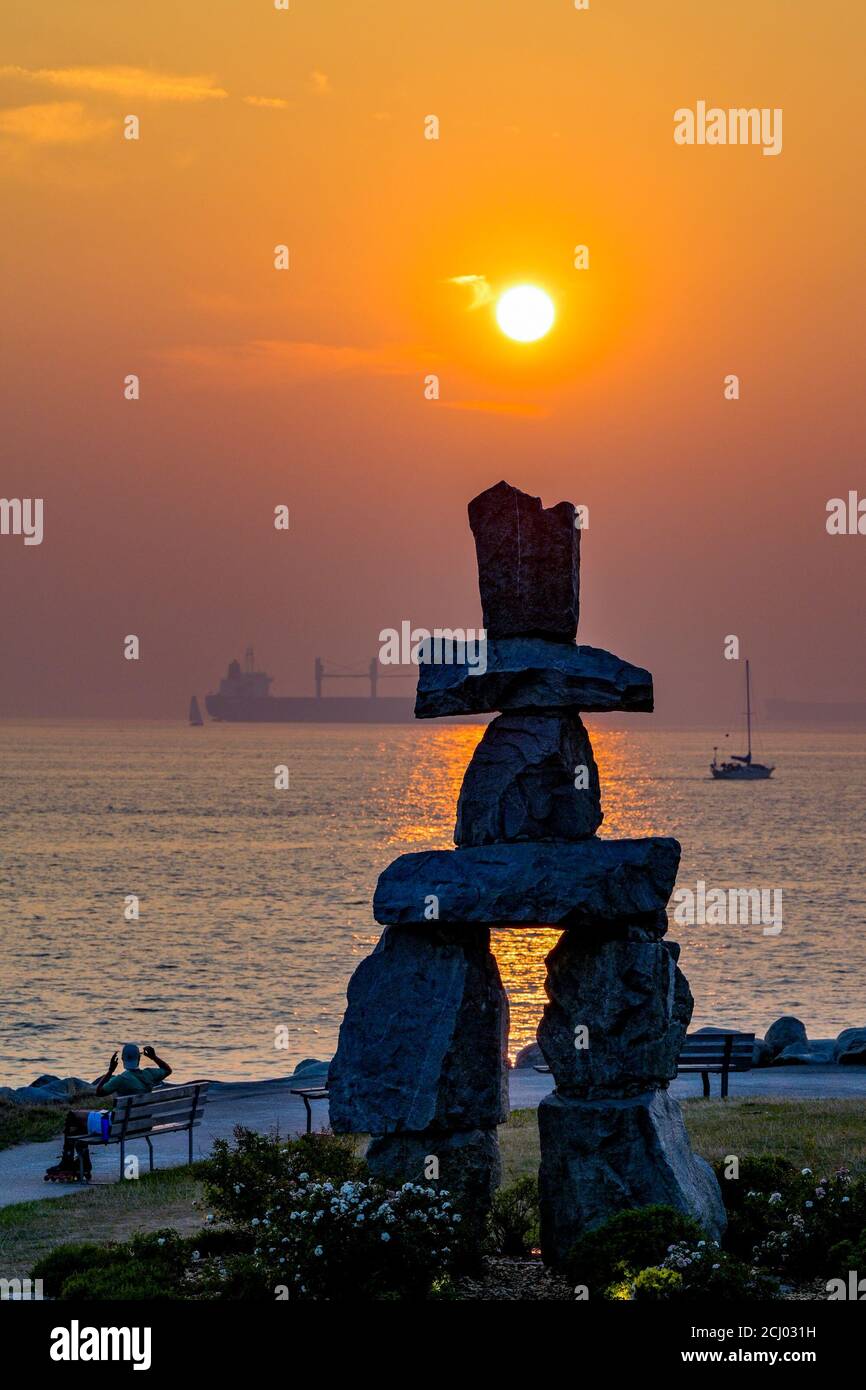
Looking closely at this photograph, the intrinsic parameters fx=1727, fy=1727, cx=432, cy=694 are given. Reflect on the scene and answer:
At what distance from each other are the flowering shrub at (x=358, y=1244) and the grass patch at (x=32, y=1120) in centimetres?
1115

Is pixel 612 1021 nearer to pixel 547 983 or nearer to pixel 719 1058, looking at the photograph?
pixel 547 983

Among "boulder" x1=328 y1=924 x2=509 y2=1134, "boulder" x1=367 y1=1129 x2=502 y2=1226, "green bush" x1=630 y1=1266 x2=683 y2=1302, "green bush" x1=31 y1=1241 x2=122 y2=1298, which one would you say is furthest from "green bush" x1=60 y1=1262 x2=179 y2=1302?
"green bush" x1=630 y1=1266 x2=683 y2=1302

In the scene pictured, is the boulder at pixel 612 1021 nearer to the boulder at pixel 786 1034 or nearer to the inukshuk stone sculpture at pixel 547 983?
the inukshuk stone sculpture at pixel 547 983

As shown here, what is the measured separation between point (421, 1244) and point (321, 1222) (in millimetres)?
765

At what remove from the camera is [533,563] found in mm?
14688

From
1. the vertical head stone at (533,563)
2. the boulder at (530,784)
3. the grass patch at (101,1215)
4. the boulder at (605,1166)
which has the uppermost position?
the vertical head stone at (533,563)

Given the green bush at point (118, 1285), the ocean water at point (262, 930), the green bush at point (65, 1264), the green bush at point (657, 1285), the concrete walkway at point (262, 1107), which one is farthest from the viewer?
the ocean water at point (262, 930)

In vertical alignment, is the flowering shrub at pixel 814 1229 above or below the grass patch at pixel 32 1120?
above

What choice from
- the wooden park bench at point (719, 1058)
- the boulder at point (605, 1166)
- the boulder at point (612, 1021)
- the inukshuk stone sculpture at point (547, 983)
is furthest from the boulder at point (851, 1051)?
the boulder at point (612, 1021)

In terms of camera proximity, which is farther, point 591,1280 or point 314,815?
point 314,815

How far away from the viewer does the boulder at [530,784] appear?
562 inches

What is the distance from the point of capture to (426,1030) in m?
14.0
